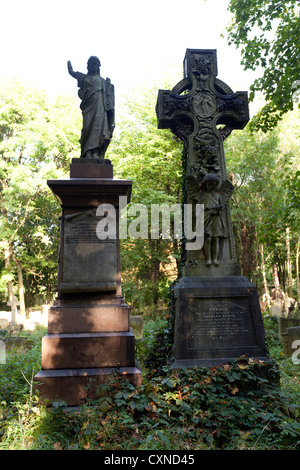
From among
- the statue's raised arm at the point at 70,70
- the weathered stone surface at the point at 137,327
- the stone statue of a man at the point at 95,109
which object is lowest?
the weathered stone surface at the point at 137,327

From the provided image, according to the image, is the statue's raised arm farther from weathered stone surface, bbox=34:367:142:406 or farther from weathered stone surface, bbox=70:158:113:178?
weathered stone surface, bbox=34:367:142:406

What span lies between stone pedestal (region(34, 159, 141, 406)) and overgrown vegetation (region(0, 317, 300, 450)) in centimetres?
34

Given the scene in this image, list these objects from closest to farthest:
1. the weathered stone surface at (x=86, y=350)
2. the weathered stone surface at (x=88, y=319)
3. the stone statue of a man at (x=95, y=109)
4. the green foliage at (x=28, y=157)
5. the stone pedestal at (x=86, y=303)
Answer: the stone pedestal at (x=86, y=303) < the weathered stone surface at (x=86, y=350) < the weathered stone surface at (x=88, y=319) < the stone statue of a man at (x=95, y=109) < the green foliage at (x=28, y=157)

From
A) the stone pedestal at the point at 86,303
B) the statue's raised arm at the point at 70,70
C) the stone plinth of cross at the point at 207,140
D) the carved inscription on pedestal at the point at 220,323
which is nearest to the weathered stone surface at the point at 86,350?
the stone pedestal at the point at 86,303

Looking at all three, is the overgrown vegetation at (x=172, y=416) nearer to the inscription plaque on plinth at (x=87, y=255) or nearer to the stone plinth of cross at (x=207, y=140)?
the inscription plaque on plinth at (x=87, y=255)

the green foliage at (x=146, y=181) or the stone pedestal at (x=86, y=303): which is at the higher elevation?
the green foliage at (x=146, y=181)

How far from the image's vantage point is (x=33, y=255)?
88.3ft

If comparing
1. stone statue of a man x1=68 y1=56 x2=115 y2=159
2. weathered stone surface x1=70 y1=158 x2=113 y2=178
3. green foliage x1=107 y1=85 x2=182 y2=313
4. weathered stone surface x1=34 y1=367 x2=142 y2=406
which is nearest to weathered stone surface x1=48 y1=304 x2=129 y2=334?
weathered stone surface x1=34 y1=367 x2=142 y2=406

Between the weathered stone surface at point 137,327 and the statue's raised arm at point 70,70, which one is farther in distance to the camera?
the weathered stone surface at point 137,327

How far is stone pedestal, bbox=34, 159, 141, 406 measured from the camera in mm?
4551

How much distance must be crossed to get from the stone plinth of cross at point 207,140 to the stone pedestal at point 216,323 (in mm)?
387

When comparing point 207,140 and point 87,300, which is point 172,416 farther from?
point 207,140

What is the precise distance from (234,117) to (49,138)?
56.0 feet

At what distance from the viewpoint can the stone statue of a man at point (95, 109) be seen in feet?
19.6
